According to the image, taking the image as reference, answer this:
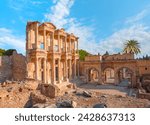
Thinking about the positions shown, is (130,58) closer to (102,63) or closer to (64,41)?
(102,63)

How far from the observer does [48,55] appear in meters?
35.2

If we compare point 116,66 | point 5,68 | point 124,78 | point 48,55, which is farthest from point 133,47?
point 5,68

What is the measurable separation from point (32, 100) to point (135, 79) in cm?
2363

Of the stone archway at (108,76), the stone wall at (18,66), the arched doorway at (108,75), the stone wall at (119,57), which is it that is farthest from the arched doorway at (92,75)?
the stone wall at (18,66)

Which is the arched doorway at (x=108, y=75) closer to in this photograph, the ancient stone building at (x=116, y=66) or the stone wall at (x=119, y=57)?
the ancient stone building at (x=116, y=66)

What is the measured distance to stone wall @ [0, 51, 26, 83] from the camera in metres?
31.9

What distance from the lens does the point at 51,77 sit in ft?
116

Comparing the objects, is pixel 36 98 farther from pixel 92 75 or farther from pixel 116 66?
pixel 92 75

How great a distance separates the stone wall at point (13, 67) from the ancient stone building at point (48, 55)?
174cm

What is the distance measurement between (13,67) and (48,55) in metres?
6.56

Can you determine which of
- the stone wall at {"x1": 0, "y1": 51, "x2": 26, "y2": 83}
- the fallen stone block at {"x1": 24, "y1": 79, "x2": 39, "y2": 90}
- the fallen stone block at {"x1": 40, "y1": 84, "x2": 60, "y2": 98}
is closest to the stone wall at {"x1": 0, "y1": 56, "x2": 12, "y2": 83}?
the stone wall at {"x1": 0, "y1": 51, "x2": 26, "y2": 83}

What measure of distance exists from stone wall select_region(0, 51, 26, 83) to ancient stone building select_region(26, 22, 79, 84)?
5.71ft

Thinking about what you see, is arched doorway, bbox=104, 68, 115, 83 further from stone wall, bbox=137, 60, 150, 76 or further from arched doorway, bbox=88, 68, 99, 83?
stone wall, bbox=137, 60, 150, 76

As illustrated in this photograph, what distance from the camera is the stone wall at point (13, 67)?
105 ft
